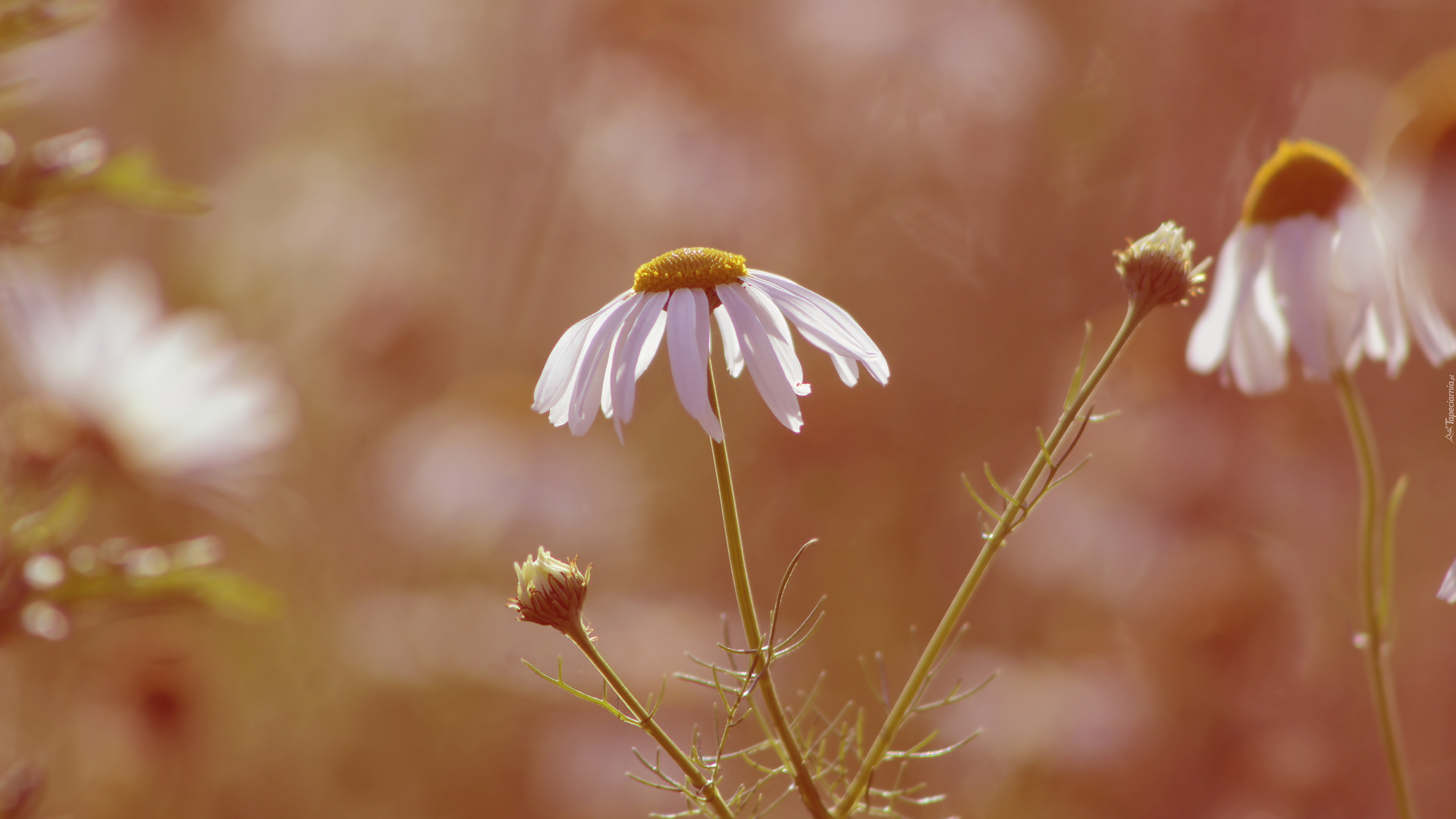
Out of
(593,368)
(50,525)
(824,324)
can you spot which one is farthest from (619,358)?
(50,525)

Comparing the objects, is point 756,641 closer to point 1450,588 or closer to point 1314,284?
point 1450,588

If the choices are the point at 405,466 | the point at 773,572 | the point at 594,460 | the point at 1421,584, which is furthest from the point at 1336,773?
the point at 405,466

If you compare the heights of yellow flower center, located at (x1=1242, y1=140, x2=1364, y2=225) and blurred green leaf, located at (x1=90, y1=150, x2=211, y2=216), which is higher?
yellow flower center, located at (x1=1242, y1=140, x2=1364, y2=225)

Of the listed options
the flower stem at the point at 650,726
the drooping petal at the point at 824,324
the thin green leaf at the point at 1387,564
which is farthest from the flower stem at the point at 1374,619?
the flower stem at the point at 650,726

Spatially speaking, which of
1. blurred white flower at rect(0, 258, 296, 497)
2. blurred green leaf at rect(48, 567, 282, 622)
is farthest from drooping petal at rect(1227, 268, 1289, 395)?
blurred white flower at rect(0, 258, 296, 497)

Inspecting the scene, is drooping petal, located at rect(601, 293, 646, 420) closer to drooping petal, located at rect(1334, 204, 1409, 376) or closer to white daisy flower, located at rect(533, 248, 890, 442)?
white daisy flower, located at rect(533, 248, 890, 442)
